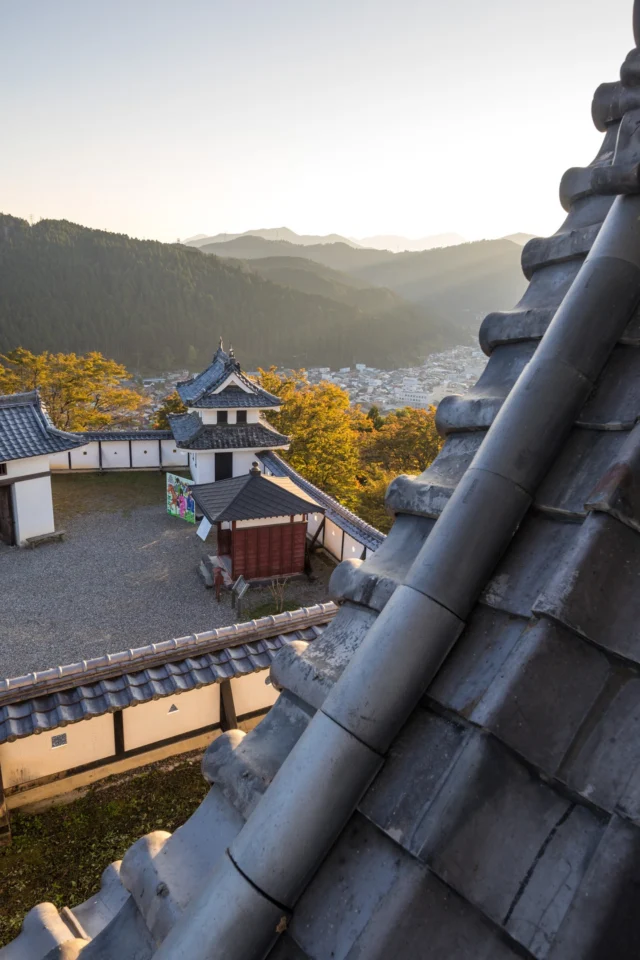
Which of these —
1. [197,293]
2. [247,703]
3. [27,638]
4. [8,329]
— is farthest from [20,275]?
[247,703]

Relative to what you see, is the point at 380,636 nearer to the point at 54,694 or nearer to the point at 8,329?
the point at 54,694

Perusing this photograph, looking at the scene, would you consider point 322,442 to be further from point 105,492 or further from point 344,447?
point 105,492

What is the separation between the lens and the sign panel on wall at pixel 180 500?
20.2 metres

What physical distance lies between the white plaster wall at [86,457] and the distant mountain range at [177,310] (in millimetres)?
54831

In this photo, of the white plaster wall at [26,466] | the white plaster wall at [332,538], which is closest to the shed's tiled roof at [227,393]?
the white plaster wall at [26,466]

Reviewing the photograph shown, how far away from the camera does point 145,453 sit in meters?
26.2

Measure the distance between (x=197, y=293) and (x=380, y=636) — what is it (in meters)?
109

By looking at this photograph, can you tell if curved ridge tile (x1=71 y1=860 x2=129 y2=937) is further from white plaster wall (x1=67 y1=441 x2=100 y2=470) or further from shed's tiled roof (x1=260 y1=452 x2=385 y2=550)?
white plaster wall (x1=67 y1=441 x2=100 y2=470)

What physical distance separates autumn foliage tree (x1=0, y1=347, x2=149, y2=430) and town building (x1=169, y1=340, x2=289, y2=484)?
24.8 ft

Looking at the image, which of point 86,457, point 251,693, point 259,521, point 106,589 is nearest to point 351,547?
point 259,521

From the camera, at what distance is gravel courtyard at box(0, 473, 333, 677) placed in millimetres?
13617

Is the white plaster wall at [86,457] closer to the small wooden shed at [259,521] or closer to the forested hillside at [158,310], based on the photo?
the small wooden shed at [259,521]

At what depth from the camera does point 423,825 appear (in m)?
1.33

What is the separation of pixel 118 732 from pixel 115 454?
60.3ft
